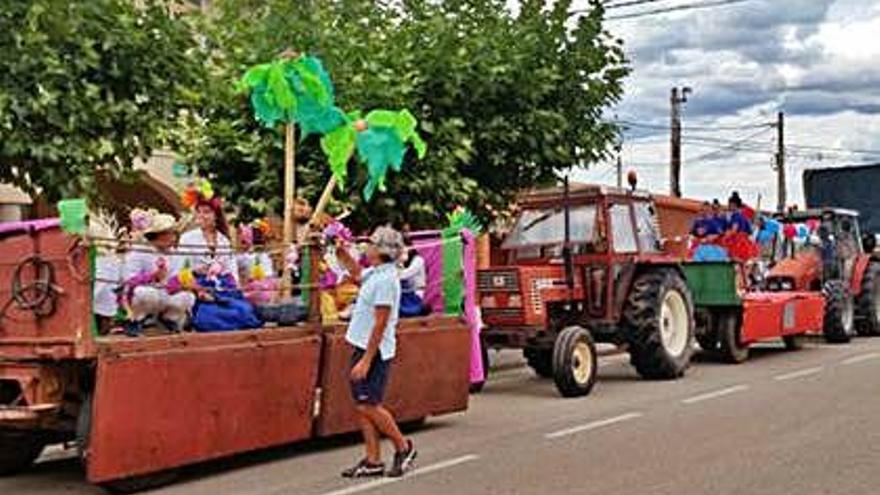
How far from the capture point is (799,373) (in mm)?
16188

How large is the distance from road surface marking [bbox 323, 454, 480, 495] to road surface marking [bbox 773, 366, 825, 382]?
21.6ft

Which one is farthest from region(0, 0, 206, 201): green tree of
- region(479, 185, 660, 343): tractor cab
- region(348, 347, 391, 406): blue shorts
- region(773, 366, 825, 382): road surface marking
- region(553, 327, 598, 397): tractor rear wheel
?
region(773, 366, 825, 382): road surface marking

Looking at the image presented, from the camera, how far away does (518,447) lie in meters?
10.5

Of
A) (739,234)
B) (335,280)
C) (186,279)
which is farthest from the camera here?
(739,234)

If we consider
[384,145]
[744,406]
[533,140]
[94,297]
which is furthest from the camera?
[533,140]

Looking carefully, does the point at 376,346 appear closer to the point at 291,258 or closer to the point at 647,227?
the point at 291,258

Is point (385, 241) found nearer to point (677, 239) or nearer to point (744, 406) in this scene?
point (744, 406)

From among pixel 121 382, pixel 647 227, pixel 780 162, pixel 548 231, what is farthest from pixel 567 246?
pixel 780 162

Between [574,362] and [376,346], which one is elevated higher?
[376,346]

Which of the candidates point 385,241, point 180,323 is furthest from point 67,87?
point 385,241

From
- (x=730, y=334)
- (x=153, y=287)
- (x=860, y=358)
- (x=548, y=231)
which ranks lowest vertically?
(x=860, y=358)

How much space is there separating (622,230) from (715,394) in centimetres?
233

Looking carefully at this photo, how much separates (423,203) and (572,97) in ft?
8.58

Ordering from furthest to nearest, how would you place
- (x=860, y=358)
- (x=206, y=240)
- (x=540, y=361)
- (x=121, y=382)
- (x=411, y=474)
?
(x=860, y=358) < (x=540, y=361) < (x=206, y=240) < (x=411, y=474) < (x=121, y=382)
